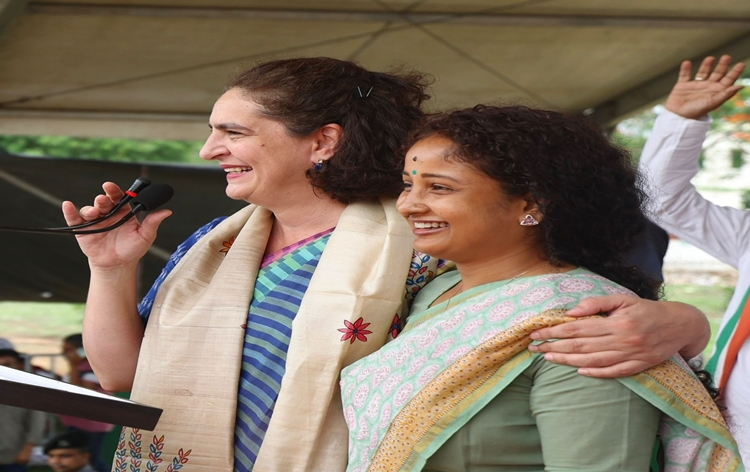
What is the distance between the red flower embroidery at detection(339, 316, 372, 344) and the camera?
65.6 inches

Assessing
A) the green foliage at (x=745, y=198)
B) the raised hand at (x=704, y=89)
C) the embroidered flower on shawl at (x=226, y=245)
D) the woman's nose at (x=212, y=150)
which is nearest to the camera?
the woman's nose at (x=212, y=150)

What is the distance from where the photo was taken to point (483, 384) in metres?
1.39

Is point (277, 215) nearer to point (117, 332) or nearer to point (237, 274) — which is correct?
point (237, 274)

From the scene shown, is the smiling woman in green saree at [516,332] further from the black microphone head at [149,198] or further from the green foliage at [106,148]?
the green foliage at [106,148]

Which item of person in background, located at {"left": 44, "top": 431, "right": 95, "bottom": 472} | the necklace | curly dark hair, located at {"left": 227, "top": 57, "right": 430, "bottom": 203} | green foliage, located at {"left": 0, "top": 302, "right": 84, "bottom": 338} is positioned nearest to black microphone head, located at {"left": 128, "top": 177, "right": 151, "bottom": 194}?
curly dark hair, located at {"left": 227, "top": 57, "right": 430, "bottom": 203}

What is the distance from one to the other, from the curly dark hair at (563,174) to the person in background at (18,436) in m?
3.88

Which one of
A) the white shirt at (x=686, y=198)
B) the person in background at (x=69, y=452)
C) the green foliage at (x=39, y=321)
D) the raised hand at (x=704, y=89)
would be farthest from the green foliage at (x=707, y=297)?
the raised hand at (x=704, y=89)

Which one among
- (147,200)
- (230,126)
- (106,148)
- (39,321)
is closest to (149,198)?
(147,200)

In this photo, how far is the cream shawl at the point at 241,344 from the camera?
164 cm

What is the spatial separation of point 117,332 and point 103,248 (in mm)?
184

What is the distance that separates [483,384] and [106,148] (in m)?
14.6

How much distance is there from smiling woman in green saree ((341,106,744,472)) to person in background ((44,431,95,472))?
3.63 m

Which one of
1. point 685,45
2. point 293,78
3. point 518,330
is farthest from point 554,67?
point 518,330

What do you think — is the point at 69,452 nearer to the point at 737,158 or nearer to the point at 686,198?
the point at 686,198
